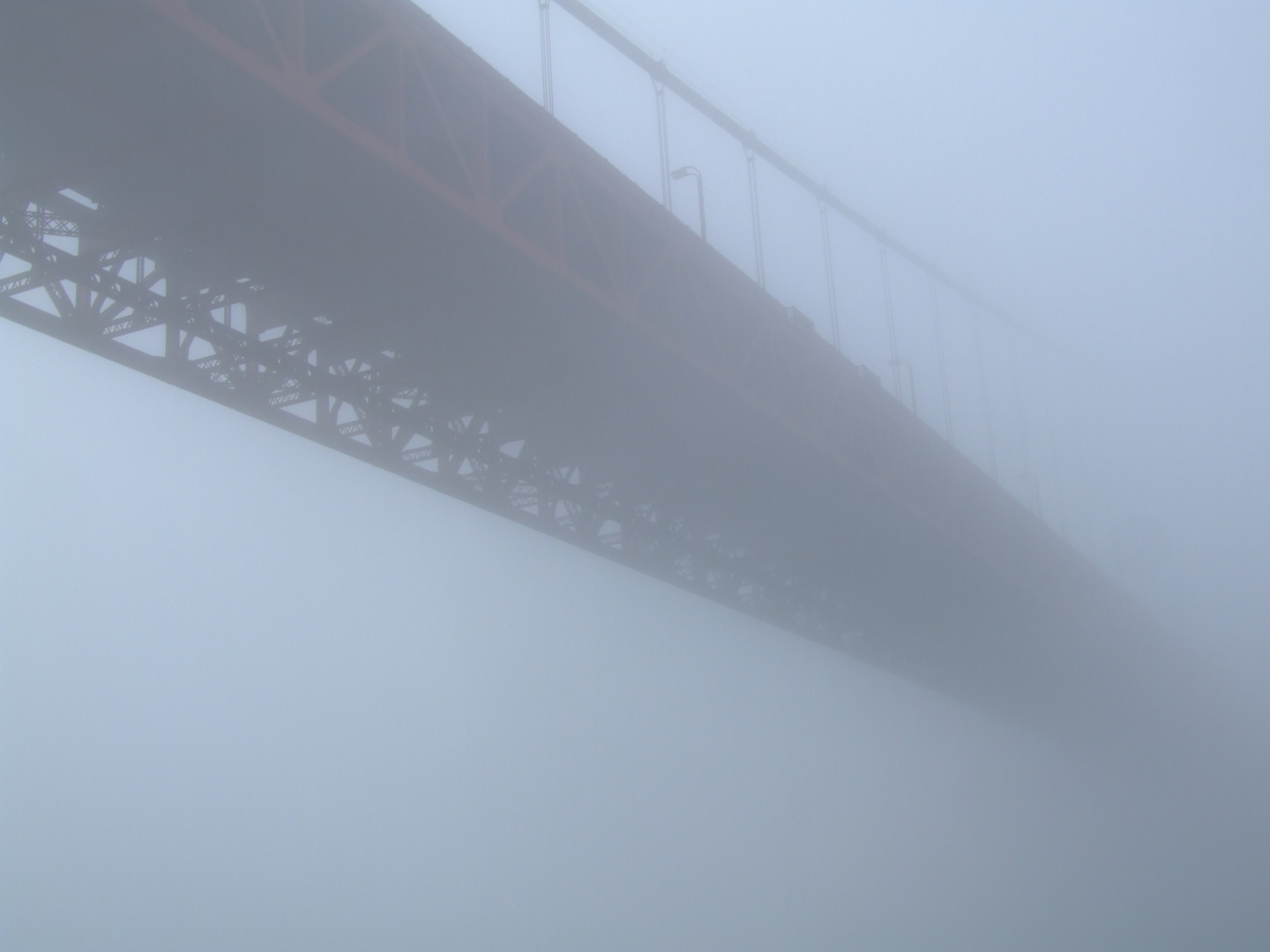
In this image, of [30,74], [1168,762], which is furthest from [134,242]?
[1168,762]

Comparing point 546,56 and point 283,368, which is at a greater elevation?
point 546,56

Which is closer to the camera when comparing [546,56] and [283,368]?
[283,368]

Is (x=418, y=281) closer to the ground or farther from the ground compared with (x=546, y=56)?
closer to the ground

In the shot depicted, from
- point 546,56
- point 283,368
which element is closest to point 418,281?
point 283,368

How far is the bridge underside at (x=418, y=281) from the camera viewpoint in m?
6.96

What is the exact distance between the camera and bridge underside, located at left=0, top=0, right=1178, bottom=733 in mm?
6957

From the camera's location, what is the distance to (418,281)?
9156 mm

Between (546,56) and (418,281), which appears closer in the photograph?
(418,281)

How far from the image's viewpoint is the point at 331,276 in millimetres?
9203

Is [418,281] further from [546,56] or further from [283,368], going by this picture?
[546,56]

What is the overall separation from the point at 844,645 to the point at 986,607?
8.82 ft

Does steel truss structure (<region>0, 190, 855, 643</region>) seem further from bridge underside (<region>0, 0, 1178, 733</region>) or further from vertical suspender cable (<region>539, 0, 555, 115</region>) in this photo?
vertical suspender cable (<region>539, 0, 555, 115</region>)

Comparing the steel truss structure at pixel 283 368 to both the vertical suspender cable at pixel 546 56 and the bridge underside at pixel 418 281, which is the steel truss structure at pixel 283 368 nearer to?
the bridge underside at pixel 418 281

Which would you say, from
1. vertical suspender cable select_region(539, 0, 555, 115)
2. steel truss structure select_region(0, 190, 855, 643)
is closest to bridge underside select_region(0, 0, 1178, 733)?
steel truss structure select_region(0, 190, 855, 643)
